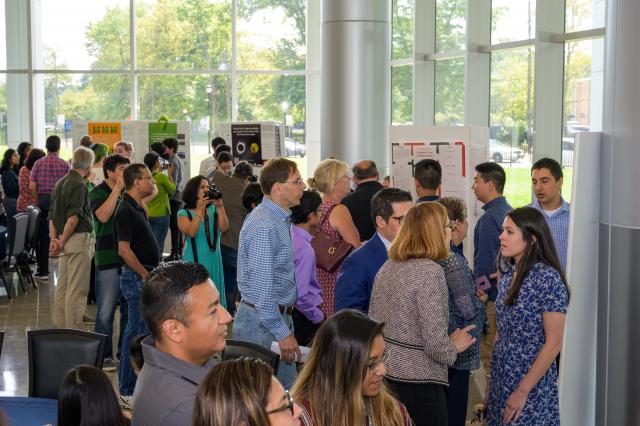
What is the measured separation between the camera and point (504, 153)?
11.3 meters

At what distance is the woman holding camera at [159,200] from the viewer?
9.95 m

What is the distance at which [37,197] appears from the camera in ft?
36.9

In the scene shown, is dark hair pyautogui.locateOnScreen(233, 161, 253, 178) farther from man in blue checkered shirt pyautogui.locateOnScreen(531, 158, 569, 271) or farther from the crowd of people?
man in blue checkered shirt pyautogui.locateOnScreen(531, 158, 569, 271)

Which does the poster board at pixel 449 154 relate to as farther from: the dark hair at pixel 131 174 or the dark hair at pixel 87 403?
the dark hair at pixel 87 403

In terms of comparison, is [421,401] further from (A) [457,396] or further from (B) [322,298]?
(B) [322,298]

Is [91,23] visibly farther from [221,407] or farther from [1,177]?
[221,407]

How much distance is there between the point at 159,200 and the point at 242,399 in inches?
327

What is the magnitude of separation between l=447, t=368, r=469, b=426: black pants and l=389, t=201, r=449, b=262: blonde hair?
3.03 feet

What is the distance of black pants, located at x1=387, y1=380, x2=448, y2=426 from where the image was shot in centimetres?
404

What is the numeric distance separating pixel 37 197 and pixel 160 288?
903 centimetres

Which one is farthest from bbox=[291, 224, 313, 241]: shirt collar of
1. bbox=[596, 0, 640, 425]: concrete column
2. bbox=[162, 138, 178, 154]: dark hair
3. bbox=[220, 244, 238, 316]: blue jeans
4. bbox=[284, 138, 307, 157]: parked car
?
bbox=[284, 138, 307, 157]: parked car

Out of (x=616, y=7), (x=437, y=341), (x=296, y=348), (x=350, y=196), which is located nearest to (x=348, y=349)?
(x=437, y=341)

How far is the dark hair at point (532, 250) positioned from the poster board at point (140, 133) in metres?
9.33

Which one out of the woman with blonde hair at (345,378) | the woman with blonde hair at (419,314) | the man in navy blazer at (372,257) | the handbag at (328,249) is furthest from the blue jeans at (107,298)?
the woman with blonde hair at (345,378)
